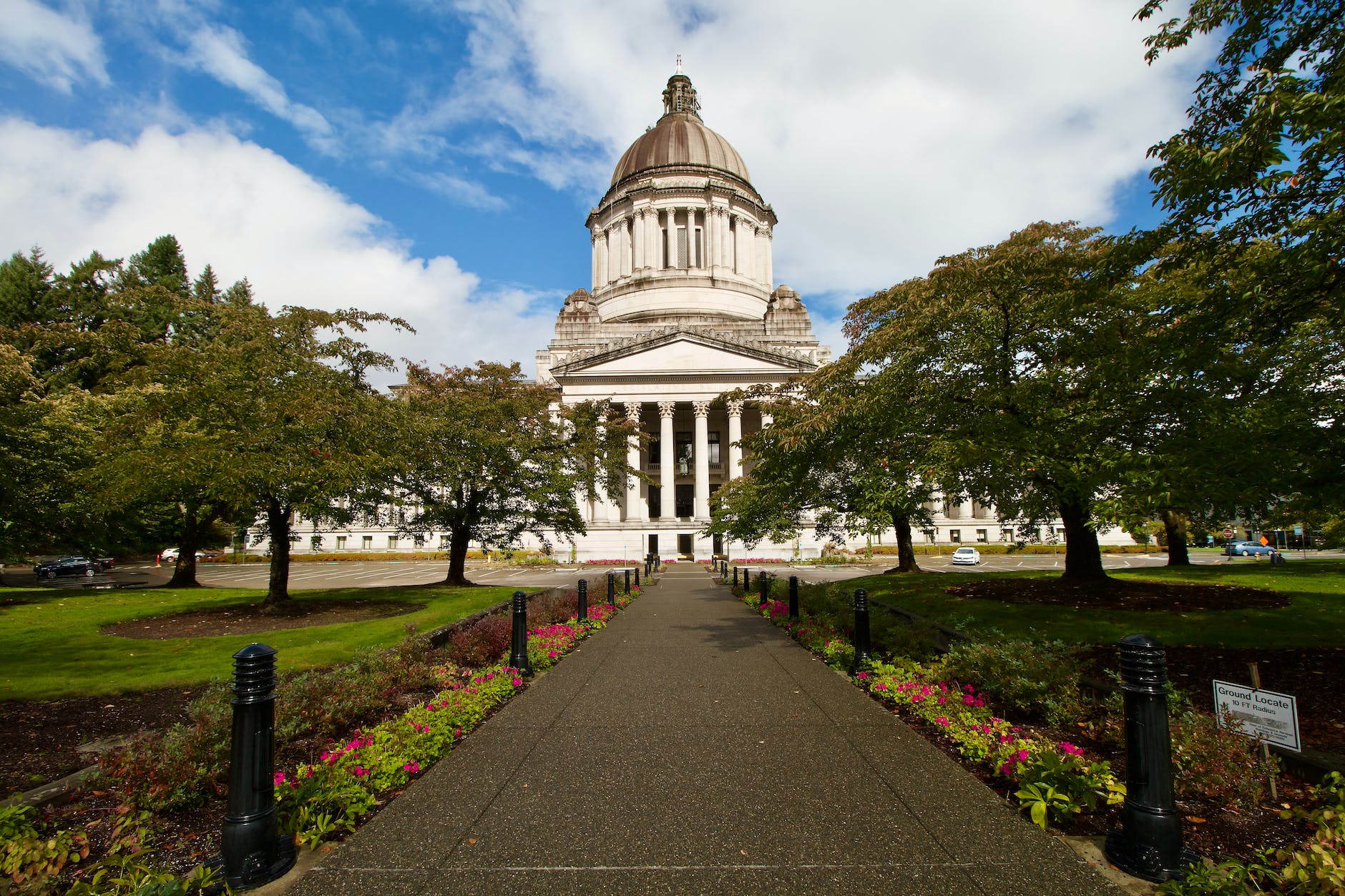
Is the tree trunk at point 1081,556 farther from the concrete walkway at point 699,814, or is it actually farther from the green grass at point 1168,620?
the concrete walkway at point 699,814

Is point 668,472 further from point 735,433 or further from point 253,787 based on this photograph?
point 253,787

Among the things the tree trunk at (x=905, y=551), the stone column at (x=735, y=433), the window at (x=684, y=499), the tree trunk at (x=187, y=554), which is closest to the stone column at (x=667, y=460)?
the stone column at (x=735, y=433)

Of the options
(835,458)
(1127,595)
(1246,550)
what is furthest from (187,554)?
(1246,550)

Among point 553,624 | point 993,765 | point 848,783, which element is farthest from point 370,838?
point 553,624

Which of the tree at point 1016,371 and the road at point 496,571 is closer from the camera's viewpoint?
the tree at point 1016,371

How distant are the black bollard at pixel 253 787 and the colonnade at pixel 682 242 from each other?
65.0 metres

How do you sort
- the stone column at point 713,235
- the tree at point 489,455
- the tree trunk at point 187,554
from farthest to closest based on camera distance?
the stone column at point 713,235, the tree trunk at point 187,554, the tree at point 489,455

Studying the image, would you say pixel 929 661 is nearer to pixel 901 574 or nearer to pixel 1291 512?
pixel 1291 512

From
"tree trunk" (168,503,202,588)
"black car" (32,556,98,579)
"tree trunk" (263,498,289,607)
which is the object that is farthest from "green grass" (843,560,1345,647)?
"black car" (32,556,98,579)

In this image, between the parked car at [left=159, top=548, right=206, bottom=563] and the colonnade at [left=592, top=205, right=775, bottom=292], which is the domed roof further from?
the parked car at [left=159, top=548, right=206, bottom=563]

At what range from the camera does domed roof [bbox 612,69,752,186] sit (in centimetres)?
6894

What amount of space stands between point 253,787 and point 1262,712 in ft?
23.4

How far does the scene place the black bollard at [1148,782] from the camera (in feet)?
13.7

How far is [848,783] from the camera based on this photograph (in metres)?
5.64
